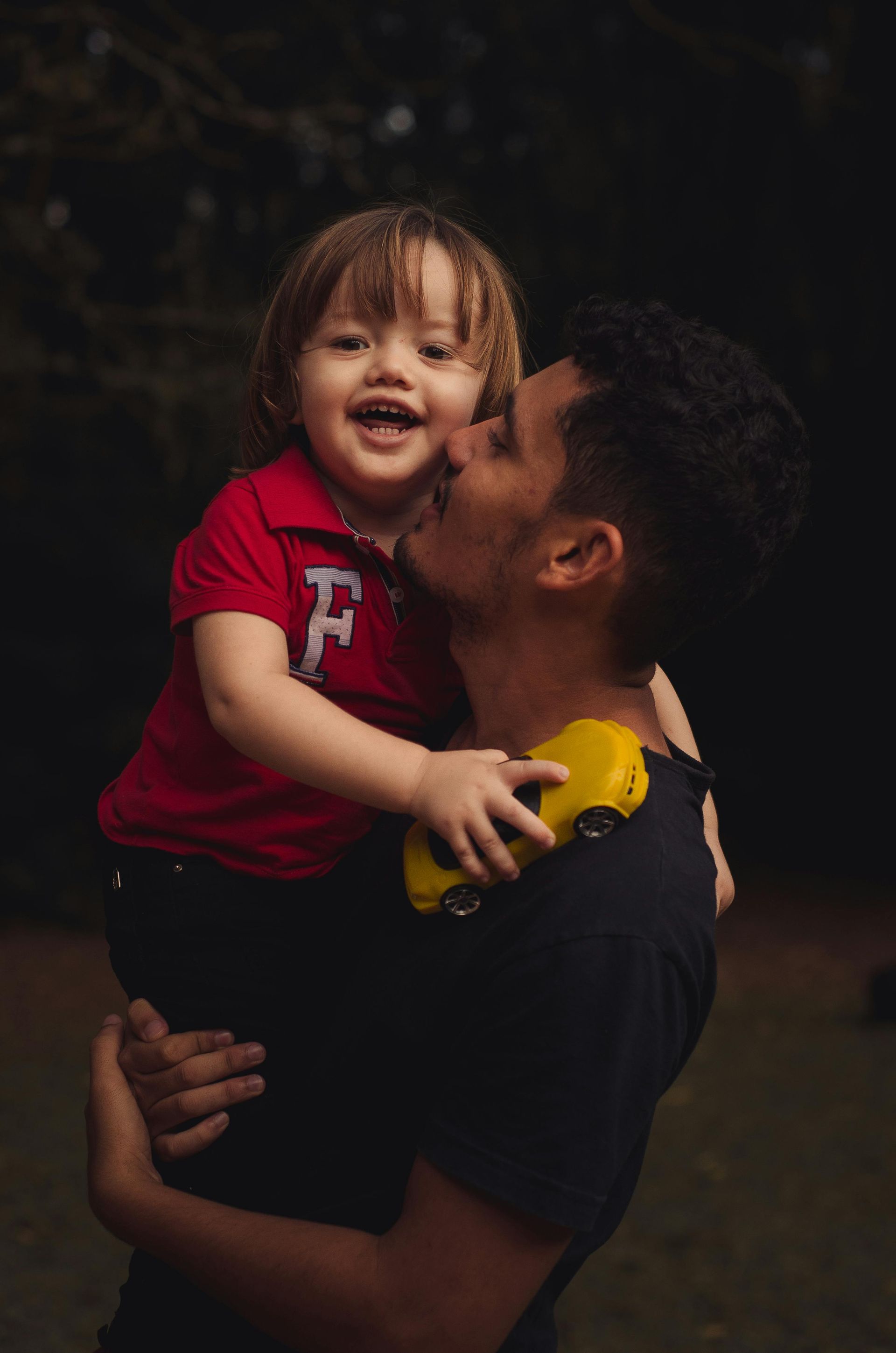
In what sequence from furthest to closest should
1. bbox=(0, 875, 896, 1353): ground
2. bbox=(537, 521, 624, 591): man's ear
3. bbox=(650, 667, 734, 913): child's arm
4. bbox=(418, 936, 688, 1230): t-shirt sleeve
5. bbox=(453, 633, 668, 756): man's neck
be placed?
bbox=(0, 875, 896, 1353): ground
bbox=(650, 667, 734, 913): child's arm
bbox=(453, 633, 668, 756): man's neck
bbox=(537, 521, 624, 591): man's ear
bbox=(418, 936, 688, 1230): t-shirt sleeve

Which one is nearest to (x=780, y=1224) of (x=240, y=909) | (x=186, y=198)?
(x=240, y=909)

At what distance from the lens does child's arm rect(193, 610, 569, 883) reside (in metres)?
1.41

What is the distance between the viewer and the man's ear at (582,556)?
61.7 inches

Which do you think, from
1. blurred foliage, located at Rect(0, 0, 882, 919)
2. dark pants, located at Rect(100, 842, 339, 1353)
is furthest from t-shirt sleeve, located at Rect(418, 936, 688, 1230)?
blurred foliage, located at Rect(0, 0, 882, 919)

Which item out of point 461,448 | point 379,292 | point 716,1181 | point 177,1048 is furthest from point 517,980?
point 716,1181

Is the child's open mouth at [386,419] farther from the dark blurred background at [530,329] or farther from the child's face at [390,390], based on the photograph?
the dark blurred background at [530,329]

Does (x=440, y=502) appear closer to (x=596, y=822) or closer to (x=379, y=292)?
(x=379, y=292)

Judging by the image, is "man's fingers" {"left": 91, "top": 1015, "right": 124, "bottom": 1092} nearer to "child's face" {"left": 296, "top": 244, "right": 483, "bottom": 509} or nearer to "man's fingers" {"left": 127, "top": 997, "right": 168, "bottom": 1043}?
"man's fingers" {"left": 127, "top": 997, "right": 168, "bottom": 1043}

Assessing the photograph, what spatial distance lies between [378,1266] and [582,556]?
2.81 ft

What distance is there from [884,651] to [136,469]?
470 centimetres

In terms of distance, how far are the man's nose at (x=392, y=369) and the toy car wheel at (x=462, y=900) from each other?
77 centimetres

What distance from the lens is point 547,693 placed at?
169 centimetres

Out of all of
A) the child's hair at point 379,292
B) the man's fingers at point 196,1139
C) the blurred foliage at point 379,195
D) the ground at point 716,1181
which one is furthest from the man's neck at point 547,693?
the blurred foliage at point 379,195

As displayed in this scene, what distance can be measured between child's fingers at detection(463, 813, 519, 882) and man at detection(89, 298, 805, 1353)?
5 centimetres
